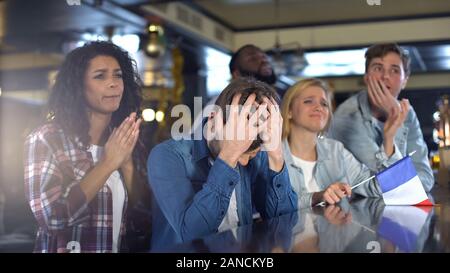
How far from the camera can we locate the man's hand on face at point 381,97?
1.43 m

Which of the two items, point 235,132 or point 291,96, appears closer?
point 235,132

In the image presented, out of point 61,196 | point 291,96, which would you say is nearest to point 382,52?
point 291,96

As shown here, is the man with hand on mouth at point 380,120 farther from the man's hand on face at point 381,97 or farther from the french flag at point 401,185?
the french flag at point 401,185

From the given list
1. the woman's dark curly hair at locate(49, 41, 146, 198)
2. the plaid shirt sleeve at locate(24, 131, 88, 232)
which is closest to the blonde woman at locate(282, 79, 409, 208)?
the woman's dark curly hair at locate(49, 41, 146, 198)

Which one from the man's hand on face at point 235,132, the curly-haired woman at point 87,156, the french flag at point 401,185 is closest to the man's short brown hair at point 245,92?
the man's hand on face at point 235,132

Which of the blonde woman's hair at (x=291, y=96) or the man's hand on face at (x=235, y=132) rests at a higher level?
the blonde woman's hair at (x=291, y=96)

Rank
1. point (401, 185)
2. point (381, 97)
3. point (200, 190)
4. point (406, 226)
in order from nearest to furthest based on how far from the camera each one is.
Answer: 1. point (406, 226)
2. point (200, 190)
3. point (401, 185)
4. point (381, 97)

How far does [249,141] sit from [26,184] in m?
0.43

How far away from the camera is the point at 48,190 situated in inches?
40.5

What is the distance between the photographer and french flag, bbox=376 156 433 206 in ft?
4.16

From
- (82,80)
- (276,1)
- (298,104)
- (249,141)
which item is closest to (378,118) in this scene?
(298,104)

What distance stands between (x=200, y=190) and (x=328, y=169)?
0.50 m

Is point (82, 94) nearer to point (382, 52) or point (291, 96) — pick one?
point (291, 96)

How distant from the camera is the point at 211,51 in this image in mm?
4477
